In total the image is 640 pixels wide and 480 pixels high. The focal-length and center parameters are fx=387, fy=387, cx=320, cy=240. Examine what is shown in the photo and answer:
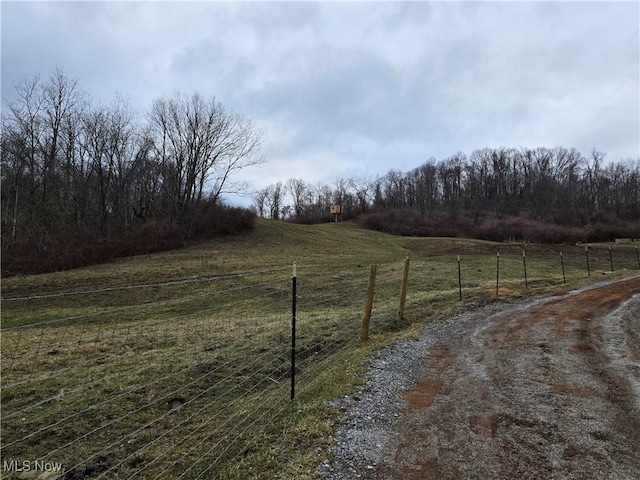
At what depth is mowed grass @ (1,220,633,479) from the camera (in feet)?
13.5

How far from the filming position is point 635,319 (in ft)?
30.6

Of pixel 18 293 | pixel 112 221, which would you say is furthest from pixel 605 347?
pixel 112 221

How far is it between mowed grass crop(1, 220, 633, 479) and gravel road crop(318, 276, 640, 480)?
485mm

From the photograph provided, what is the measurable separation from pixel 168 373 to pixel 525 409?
5.49 metres

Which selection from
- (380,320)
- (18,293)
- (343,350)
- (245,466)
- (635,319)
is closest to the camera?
(245,466)

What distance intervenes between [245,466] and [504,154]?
100m

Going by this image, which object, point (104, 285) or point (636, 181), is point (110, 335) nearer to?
point (104, 285)

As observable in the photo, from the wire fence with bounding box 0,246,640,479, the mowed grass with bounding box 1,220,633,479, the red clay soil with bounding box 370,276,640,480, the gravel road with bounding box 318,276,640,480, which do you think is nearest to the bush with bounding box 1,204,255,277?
the mowed grass with bounding box 1,220,633,479

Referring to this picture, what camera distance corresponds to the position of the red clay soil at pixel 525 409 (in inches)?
137

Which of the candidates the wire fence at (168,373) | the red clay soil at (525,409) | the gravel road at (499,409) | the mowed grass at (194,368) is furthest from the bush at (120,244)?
the red clay soil at (525,409)

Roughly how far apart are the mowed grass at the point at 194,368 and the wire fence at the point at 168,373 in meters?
0.02

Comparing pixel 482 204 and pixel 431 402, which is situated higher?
pixel 482 204

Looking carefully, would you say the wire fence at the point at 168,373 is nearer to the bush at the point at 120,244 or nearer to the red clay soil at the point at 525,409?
the red clay soil at the point at 525,409

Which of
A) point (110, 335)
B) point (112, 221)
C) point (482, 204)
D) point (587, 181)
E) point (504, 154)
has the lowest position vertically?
point (110, 335)
